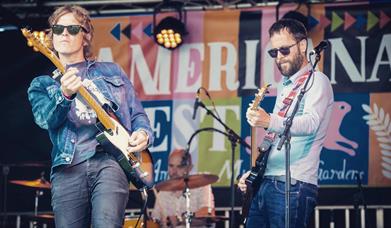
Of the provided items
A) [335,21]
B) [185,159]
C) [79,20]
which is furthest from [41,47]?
[335,21]

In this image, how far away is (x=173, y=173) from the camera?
9.17 m

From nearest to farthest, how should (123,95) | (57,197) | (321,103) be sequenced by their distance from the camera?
(57,197), (123,95), (321,103)

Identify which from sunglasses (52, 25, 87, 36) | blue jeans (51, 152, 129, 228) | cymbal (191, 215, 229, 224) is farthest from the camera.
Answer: cymbal (191, 215, 229, 224)

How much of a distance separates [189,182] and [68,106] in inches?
173

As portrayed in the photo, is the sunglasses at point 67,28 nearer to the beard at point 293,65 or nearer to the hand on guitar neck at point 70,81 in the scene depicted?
the hand on guitar neck at point 70,81

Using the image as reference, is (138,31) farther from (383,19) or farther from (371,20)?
(383,19)

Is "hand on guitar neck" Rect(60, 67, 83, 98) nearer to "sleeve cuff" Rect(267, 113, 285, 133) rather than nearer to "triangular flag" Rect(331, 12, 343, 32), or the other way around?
"sleeve cuff" Rect(267, 113, 285, 133)

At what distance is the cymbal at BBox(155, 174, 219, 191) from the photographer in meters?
8.39

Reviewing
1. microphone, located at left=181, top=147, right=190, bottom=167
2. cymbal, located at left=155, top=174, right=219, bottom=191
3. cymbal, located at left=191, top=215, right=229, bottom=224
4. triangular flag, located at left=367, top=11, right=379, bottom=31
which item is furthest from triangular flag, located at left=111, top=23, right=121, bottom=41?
triangular flag, located at left=367, top=11, right=379, bottom=31

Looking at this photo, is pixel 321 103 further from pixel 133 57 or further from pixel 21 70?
pixel 21 70

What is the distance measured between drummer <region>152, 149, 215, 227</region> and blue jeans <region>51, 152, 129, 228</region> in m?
4.22

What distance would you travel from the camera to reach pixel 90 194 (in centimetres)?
438

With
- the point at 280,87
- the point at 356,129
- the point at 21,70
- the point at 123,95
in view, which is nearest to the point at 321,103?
the point at 280,87

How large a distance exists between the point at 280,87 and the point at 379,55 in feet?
12.4
